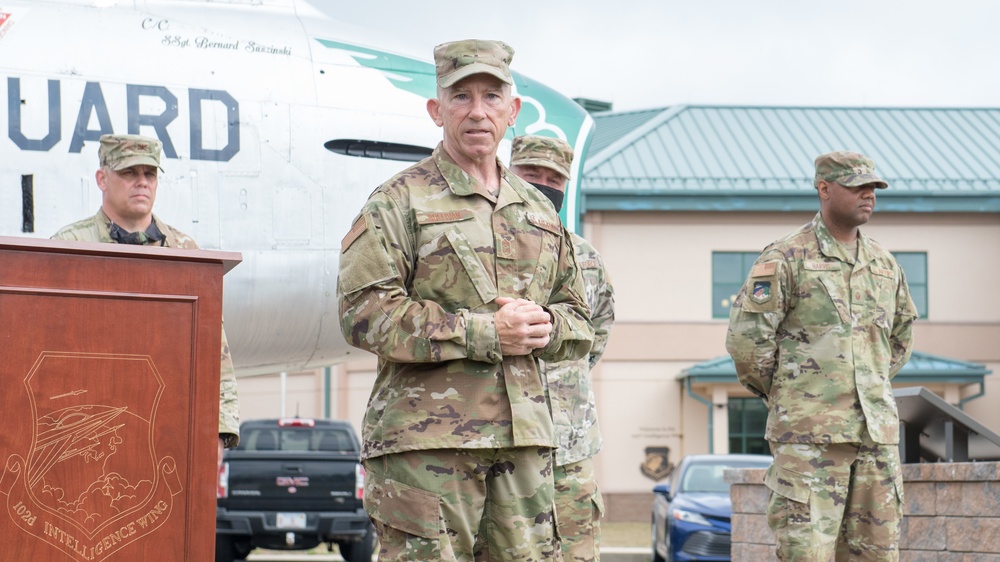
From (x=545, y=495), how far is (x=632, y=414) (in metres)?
27.0

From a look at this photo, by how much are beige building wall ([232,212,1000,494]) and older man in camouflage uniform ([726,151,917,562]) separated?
77.5 ft

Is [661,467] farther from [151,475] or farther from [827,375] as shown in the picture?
[151,475]

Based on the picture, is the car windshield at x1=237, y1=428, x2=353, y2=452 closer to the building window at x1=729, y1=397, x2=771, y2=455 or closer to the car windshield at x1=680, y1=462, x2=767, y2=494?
the car windshield at x1=680, y1=462, x2=767, y2=494

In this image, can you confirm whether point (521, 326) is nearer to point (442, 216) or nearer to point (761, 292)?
point (442, 216)

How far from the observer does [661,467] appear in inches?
1195

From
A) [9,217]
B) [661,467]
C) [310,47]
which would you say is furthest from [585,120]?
[661,467]

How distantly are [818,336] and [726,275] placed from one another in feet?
80.0

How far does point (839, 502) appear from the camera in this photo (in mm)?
6203

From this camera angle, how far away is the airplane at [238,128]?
7.02 meters

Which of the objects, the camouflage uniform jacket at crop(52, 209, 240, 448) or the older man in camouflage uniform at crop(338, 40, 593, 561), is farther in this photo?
the camouflage uniform jacket at crop(52, 209, 240, 448)

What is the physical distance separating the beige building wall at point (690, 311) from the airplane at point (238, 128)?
22558mm

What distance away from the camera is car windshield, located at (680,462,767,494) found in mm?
16266

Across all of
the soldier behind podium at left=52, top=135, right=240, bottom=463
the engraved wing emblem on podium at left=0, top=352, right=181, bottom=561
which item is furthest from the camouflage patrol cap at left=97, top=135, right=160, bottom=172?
the engraved wing emblem on podium at left=0, top=352, right=181, bottom=561

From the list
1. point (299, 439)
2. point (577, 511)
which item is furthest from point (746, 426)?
point (577, 511)
